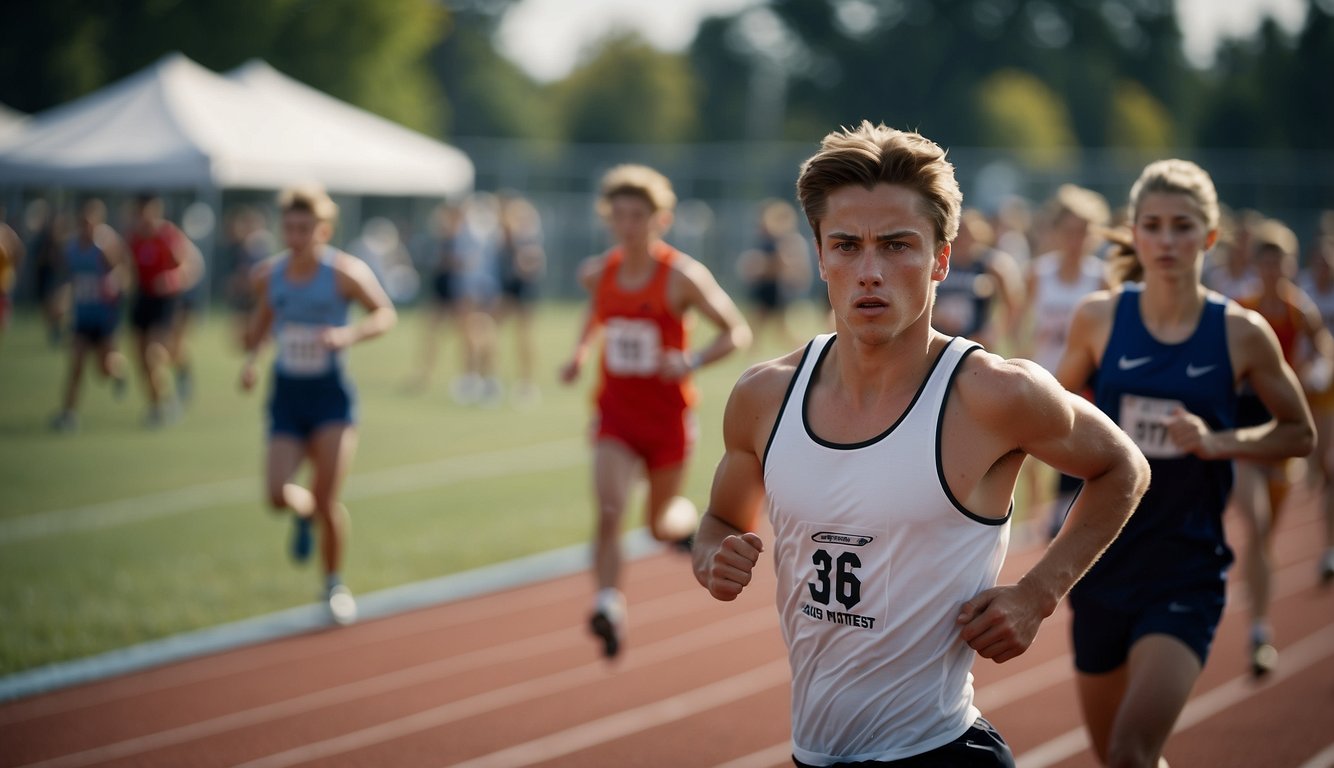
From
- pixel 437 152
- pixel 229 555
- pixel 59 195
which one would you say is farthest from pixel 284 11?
pixel 229 555

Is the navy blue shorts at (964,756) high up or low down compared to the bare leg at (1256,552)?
up

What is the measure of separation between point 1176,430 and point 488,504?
7378 millimetres

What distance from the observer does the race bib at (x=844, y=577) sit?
2.61 meters

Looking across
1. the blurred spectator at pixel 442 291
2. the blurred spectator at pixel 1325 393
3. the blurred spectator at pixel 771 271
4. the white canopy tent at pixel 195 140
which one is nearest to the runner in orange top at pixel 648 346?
the blurred spectator at pixel 1325 393

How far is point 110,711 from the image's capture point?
A: 5.86m

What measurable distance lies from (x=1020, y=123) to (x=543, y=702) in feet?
173

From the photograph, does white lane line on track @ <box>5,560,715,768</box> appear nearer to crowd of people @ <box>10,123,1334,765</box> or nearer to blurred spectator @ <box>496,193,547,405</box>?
crowd of people @ <box>10,123,1334,765</box>

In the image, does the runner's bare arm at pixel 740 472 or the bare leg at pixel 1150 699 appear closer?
the runner's bare arm at pixel 740 472

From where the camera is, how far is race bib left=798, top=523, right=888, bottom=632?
2611mm

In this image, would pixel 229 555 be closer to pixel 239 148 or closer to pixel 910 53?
pixel 239 148

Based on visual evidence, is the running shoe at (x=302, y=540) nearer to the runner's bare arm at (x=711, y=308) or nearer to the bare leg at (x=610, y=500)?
the bare leg at (x=610, y=500)

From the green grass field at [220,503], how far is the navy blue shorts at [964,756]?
5118 mm

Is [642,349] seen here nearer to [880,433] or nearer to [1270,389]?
[1270,389]

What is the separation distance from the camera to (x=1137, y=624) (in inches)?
150
